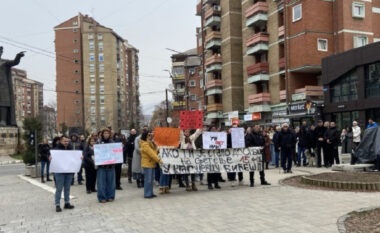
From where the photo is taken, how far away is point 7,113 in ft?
124

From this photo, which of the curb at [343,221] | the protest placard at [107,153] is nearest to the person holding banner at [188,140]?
the protest placard at [107,153]

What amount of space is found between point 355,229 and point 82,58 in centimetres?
10242

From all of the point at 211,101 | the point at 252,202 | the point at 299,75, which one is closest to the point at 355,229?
the point at 252,202

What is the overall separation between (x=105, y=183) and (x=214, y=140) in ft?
12.2

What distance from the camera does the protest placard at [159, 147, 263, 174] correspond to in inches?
438

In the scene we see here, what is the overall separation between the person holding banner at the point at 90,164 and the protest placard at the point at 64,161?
226 cm

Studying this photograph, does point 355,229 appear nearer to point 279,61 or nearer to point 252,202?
point 252,202

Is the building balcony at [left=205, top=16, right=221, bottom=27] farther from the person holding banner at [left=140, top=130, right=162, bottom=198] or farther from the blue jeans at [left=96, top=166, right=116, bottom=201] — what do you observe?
the blue jeans at [left=96, top=166, right=116, bottom=201]

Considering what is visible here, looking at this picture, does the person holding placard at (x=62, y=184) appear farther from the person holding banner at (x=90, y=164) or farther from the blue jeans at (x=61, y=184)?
the person holding banner at (x=90, y=164)

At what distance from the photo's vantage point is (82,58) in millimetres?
102062

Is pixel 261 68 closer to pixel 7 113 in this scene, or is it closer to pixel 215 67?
pixel 215 67

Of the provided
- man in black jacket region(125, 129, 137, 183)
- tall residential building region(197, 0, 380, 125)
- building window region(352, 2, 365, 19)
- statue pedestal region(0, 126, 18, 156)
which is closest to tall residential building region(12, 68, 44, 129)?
tall residential building region(197, 0, 380, 125)

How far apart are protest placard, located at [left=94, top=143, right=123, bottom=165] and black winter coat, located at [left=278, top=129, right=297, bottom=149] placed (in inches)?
274

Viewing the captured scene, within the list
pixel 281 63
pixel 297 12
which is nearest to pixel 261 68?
pixel 281 63
